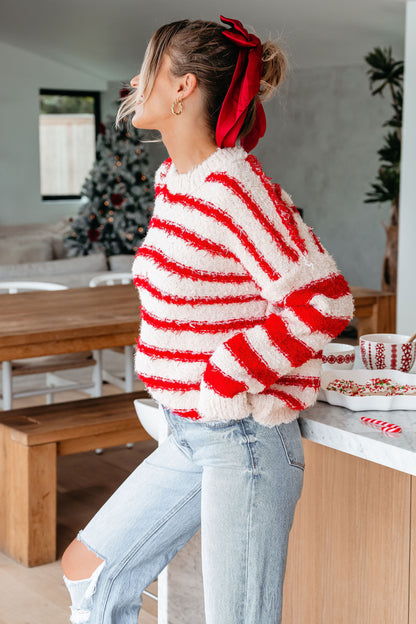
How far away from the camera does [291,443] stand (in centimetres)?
124

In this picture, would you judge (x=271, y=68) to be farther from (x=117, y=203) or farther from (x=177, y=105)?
(x=117, y=203)

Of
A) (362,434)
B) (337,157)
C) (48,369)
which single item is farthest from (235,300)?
(337,157)

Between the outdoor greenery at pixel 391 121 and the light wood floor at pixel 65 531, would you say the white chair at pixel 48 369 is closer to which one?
the light wood floor at pixel 65 531

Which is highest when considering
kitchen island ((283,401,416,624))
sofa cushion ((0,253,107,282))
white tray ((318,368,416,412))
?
sofa cushion ((0,253,107,282))

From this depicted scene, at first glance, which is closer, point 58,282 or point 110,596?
point 110,596

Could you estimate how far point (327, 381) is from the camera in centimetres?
147

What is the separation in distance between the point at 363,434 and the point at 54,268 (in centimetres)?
352

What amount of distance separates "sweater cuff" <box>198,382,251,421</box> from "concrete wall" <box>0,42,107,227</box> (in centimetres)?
871

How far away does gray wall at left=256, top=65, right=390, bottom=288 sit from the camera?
7520 millimetres

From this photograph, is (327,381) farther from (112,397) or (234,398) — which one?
(112,397)

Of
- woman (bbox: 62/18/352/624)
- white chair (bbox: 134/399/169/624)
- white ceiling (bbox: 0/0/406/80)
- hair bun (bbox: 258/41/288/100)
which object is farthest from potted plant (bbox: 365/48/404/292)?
woman (bbox: 62/18/352/624)

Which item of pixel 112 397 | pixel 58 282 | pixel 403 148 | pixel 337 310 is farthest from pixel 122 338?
pixel 403 148

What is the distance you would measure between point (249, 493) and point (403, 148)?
4622mm

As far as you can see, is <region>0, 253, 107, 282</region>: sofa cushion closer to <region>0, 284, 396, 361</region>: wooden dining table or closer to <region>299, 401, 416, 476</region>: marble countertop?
<region>0, 284, 396, 361</region>: wooden dining table
